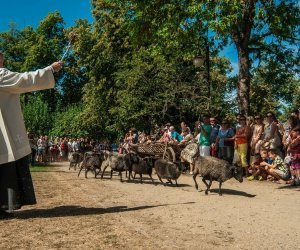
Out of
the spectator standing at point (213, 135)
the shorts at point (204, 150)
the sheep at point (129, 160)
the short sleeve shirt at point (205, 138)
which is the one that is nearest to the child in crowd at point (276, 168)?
the shorts at point (204, 150)

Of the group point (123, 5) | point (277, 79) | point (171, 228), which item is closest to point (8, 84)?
point (171, 228)

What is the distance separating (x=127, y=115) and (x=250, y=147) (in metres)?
11.9

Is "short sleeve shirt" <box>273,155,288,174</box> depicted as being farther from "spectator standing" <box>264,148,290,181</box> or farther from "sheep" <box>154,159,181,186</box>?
"sheep" <box>154,159,181,186</box>

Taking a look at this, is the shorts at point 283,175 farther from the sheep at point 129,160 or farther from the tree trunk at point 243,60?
the tree trunk at point 243,60

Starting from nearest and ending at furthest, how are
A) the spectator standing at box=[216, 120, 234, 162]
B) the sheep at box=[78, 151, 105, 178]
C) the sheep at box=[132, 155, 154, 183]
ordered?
the sheep at box=[132, 155, 154, 183] < the spectator standing at box=[216, 120, 234, 162] < the sheep at box=[78, 151, 105, 178]

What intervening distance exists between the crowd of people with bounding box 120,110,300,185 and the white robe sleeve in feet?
23.5

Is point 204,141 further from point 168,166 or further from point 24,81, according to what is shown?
point 24,81

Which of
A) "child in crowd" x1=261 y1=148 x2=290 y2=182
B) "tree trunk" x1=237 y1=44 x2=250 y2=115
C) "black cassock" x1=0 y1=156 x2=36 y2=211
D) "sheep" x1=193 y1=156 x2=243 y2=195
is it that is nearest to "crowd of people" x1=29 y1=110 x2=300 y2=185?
"child in crowd" x1=261 y1=148 x2=290 y2=182

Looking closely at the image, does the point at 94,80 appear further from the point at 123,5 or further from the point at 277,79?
the point at 277,79

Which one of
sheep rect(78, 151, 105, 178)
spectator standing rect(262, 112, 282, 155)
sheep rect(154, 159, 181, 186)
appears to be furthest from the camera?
sheep rect(78, 151, 105, 178)

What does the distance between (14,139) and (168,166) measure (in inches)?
242

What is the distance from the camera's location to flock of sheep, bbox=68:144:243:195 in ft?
35.2

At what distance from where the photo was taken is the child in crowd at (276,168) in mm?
12750

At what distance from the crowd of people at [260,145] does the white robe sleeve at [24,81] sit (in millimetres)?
7151
